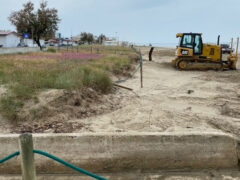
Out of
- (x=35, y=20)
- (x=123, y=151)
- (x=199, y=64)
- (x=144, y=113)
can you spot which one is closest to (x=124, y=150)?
(x=123, y=151)

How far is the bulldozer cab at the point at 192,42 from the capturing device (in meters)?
17.0

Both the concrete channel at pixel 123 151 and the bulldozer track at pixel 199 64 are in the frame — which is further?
the bulldozer track at pixel 199 64

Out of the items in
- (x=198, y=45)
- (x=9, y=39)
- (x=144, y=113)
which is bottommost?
(x=144, y=113)

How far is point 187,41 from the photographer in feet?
57.1

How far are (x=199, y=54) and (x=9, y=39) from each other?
35.1 meters

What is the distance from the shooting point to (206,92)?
9969mm

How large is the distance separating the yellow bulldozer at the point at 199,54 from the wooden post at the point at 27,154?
1570 cm

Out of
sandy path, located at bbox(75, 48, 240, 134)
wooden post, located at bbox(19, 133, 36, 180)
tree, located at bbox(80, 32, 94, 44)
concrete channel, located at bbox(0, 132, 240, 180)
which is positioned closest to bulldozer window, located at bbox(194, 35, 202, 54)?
sandy path, located at bbox(75, 48, 240, 134)

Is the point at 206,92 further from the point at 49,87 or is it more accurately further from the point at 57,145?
the point at 57,145

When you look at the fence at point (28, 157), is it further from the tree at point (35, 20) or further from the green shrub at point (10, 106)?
the tree at point (35, 20)

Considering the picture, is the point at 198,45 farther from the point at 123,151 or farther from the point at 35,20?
the point at 35,20

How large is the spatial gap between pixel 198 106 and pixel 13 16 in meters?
37.0

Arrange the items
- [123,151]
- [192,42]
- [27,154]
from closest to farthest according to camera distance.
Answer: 1. [27,154]
2. [123,151]
3. [192,42]

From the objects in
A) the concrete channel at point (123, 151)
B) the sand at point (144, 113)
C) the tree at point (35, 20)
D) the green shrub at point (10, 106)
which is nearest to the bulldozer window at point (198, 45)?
the sand at point (144, 113)
